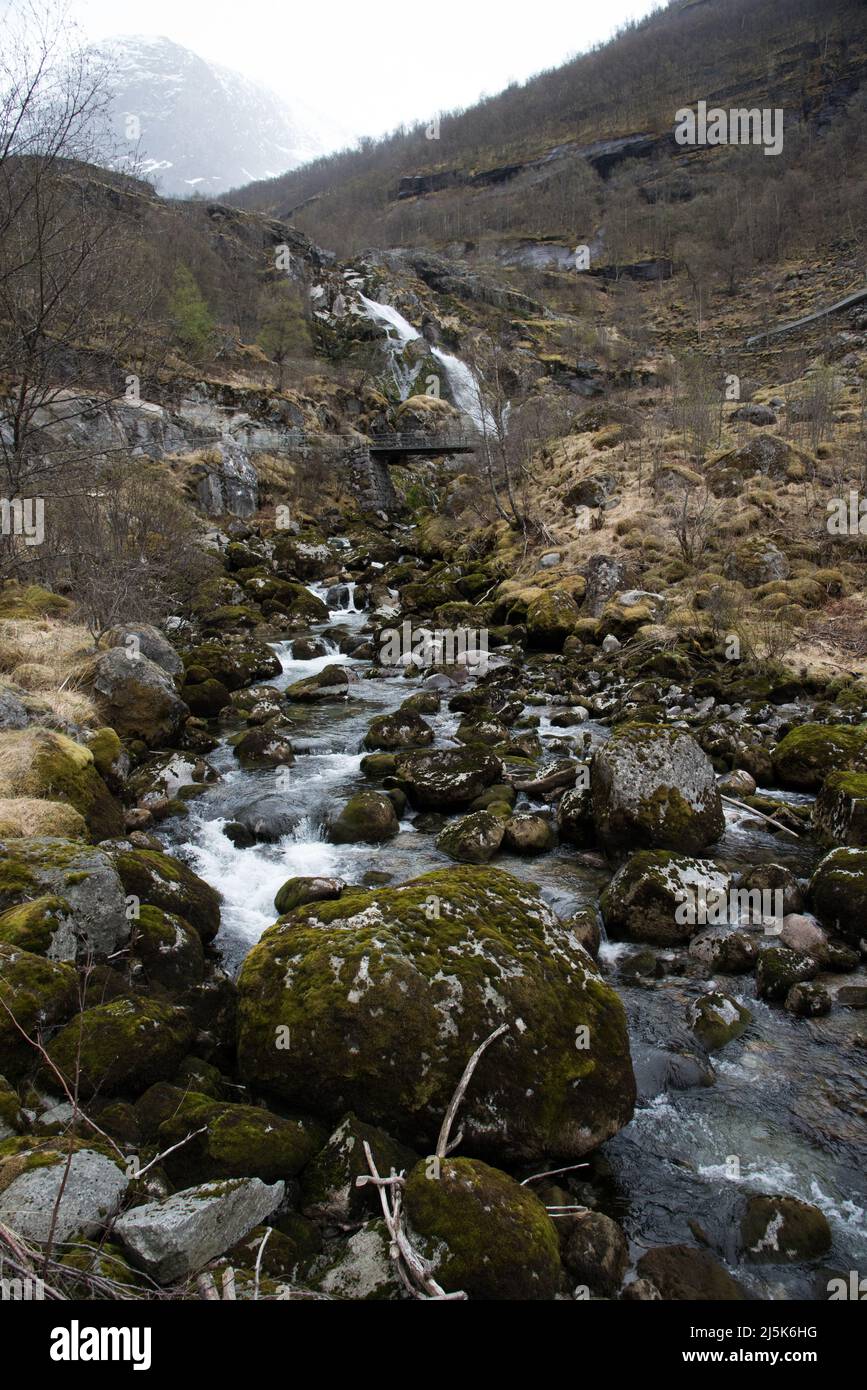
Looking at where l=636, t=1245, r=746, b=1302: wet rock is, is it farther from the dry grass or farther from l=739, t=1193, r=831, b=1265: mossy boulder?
the dry grass

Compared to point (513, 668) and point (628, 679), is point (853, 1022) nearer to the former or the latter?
point (628, 679)

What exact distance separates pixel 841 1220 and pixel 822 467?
25052 mm

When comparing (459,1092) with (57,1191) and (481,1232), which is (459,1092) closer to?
(481,1232)

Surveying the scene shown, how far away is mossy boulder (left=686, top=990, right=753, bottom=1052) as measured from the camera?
18.7ft

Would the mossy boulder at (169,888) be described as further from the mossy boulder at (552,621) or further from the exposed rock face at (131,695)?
the mossy boulder at (552,621)

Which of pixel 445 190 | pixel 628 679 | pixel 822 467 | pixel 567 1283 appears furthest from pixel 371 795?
pixel 445 190

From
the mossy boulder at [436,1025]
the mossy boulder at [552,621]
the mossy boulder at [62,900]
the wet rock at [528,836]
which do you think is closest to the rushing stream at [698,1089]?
the wet rock at [528,836]

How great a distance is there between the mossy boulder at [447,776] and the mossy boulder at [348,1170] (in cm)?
623

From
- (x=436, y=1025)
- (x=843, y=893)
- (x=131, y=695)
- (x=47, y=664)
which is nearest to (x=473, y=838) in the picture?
(x=843, y=893)

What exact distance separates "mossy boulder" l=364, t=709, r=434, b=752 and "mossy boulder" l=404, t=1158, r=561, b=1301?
938 cm

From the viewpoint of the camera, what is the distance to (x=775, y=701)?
559 inches

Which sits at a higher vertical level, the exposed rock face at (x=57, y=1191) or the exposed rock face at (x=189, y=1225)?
the exposed rock face at (x=57, y=1191)

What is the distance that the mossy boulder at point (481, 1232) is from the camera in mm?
3332

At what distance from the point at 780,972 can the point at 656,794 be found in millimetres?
2642
